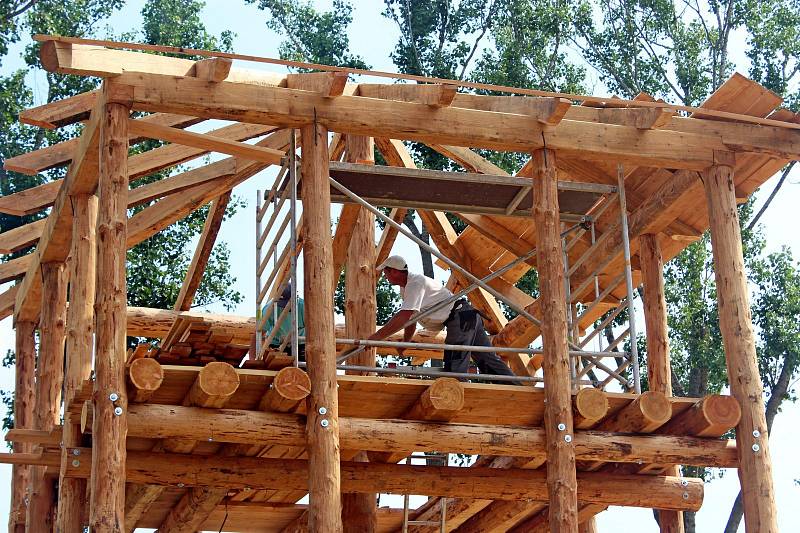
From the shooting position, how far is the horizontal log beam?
10.1 m

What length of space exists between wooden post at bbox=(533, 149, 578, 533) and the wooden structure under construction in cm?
2

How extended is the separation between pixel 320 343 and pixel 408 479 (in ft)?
6.74

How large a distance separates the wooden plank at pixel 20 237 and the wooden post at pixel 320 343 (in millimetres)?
4885

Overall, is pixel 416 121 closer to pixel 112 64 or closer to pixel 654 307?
pixel 112 64

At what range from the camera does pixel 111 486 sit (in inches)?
376

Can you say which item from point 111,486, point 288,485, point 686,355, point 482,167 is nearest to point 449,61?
point 686,355

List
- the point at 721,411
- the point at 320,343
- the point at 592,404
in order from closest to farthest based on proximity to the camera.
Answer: the point at 320,343, the point at 592,404, the point at 721,411

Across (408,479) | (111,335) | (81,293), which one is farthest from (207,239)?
(111,335)

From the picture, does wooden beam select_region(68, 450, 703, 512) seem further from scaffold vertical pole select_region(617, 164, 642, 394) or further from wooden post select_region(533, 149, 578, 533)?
wooden post select_region(533, 149, 578, 533)

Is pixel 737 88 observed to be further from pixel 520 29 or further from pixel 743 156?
pixel 520 29

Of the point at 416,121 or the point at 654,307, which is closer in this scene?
the point at 416,121

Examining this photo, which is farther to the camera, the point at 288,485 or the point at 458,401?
the point at 288,485

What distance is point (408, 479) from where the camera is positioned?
11.8m

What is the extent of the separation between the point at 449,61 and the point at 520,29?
1560mm
